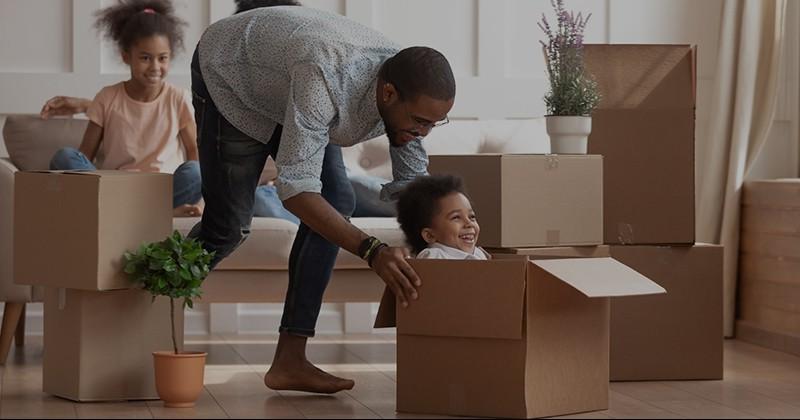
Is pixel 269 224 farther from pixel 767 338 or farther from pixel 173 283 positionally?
pixel 767 338

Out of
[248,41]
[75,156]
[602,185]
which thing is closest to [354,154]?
[75,156]

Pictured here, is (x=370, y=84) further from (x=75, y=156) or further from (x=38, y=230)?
(x=75, y=156)

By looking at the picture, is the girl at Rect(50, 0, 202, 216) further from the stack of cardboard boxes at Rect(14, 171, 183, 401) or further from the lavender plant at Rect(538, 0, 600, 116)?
the lavender plant at Rect(538, 0, 600, 116)

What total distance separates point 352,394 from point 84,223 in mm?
702

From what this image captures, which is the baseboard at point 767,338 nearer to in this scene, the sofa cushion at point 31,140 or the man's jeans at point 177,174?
the man's jeans at point 177,174

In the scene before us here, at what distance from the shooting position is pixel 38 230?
8.87ft

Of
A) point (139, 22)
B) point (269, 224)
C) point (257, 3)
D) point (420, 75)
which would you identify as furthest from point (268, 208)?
point (420, 75)

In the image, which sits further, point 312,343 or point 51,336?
point 312,343

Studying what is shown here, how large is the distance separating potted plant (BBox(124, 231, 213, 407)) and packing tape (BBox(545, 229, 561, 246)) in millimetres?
821

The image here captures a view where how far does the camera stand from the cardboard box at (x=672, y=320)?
3.12 m

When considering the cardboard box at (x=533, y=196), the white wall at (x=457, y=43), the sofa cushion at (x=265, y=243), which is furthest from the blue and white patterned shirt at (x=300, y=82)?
the white wall at (x=457, y=43)

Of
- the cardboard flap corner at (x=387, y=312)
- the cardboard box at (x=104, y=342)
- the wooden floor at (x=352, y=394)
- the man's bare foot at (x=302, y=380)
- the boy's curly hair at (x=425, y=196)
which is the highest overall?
the boy's curly hair at (x=425, y=196)

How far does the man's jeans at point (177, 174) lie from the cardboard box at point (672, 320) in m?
1.25

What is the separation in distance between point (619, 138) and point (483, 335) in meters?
1.00
